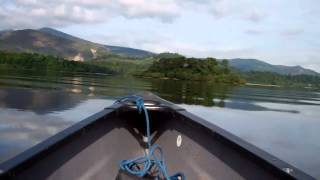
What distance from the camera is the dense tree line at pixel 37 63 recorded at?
10375 cm

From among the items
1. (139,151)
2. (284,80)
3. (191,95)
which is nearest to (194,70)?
(284,80)

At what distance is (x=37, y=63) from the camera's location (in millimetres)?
111688

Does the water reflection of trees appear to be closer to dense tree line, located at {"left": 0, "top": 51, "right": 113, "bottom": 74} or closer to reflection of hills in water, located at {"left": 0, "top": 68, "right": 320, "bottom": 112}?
reflection of hills in water, located at {"left": 0, "top": 68, "right": 320, "bottom": 112}

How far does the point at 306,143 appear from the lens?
15.3 metres

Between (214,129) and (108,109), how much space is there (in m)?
1.74

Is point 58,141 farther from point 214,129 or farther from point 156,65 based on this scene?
point 156,65

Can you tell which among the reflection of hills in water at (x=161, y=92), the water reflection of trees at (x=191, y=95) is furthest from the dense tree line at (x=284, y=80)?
the water reflection of trees at (x=191, y=95)

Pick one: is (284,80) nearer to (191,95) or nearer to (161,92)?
(191,95)

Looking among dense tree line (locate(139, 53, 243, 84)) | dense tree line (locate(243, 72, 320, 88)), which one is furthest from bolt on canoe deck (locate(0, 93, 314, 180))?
dense tree line (locate(243, 72, 320, 88))

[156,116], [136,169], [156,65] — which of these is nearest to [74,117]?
[156,116]

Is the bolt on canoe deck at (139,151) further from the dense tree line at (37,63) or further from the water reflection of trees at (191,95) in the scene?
the dense tree line at (37,63)

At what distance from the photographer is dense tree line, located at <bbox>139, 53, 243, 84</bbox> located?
113000 mm

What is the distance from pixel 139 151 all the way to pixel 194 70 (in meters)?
113

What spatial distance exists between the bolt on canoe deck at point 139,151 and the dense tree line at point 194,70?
344ft
